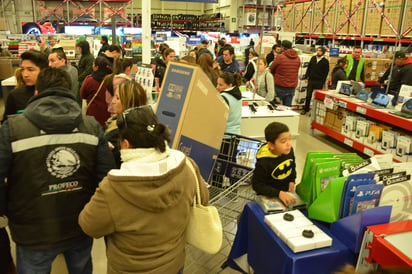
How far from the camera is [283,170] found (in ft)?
8.47

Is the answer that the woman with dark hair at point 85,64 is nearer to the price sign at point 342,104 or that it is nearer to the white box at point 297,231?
the price sign at point 342,104

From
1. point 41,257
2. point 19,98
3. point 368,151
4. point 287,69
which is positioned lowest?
point 368,151

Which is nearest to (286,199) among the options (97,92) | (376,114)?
(97,92)

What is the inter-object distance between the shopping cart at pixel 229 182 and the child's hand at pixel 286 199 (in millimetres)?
291

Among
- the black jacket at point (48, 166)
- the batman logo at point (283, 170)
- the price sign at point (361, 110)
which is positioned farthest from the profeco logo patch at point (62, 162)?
the price sign at point (361, 110)

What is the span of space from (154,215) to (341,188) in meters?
1.10

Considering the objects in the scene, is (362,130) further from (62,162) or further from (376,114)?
(62,162)

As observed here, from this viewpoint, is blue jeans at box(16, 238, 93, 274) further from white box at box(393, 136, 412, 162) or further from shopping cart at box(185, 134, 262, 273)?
white box at box(393, 136, 412, 162)

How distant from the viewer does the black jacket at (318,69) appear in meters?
8.21

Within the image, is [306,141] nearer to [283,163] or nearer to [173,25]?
[283,163]

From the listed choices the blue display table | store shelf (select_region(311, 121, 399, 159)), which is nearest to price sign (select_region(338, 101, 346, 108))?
store shelf (select_region(311, 121, 399, 159))

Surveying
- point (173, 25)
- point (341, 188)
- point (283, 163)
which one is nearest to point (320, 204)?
point (341, 188)

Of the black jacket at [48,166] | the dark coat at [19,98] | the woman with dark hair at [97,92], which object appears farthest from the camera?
the woman with dark hair at [97,92]

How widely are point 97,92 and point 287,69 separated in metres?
3.90
